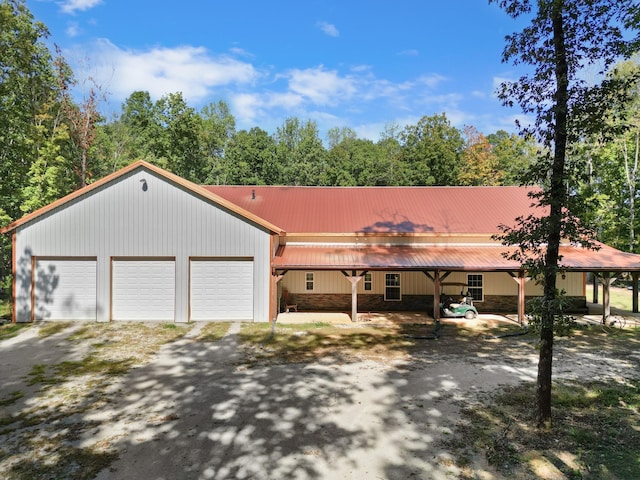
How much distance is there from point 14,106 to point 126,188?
48.1 ft

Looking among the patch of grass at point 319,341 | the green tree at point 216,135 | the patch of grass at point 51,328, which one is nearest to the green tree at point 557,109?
the patch of grass at point 319,341

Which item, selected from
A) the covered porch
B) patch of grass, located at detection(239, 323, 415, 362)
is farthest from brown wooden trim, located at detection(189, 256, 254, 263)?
patch of grass, located at detection(239, 323, 415, 362)

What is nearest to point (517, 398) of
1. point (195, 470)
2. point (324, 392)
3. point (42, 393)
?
point (324, 392)

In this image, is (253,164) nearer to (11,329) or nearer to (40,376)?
(11,329)

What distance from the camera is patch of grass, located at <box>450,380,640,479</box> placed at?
6.13 m

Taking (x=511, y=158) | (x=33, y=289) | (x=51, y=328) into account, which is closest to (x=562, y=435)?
(x=51, y=328)

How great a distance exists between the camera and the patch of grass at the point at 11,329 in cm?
1469

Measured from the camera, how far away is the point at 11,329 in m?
15.5

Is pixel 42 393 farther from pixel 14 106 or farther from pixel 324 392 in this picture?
pixel 14 106

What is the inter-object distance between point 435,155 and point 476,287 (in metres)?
25.6

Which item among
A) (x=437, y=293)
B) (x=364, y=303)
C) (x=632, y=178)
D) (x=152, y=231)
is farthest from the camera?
(x=632, y=178)

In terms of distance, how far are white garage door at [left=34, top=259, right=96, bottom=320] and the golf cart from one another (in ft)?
51.7

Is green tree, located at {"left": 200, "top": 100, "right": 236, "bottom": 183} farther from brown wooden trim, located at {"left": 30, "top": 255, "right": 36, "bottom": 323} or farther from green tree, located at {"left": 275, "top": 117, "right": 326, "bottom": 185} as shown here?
brown wooden trim, located at {"left": 30, "top": 255, "right": 36, "bottom": 323}

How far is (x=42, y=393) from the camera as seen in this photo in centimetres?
927
